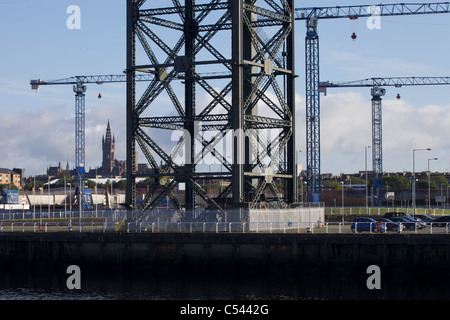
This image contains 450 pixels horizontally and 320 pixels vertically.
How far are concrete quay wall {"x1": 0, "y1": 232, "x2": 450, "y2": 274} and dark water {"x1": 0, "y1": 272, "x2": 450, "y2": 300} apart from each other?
0.77 meters

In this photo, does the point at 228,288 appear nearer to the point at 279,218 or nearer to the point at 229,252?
the point at 229,252

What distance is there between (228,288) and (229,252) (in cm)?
420

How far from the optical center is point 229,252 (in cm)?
6384

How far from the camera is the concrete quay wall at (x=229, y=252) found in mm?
60281

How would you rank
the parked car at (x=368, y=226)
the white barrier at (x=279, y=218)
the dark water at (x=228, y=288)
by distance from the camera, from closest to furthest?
the dark water at (x=228, y=288) < the white barrier at (x=279, y=218) < the parked car at (x=368, y=226)

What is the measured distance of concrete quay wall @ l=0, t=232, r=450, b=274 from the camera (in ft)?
198

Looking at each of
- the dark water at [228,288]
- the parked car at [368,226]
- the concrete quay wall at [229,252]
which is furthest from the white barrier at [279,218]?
the dark water at [228,288]

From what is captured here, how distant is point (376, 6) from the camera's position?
162 metres

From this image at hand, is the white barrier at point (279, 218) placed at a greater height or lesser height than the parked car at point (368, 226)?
greater

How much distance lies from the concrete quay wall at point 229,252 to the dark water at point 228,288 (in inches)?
30.1

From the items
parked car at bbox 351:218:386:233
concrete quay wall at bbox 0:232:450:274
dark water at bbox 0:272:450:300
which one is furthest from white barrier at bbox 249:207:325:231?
dark water at bbox 0:272:450:300

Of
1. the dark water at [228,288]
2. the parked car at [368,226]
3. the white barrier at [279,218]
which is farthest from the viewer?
the parked car at [368,226]

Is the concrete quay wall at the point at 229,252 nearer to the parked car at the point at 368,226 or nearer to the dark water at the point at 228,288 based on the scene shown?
the dark water at the point at 228,288

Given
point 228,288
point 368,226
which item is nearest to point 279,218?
point 368,226
